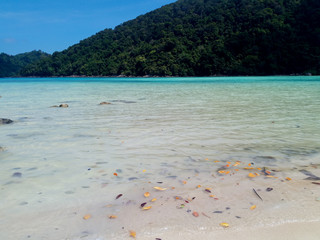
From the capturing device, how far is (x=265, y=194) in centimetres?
246

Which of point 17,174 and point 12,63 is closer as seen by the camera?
point 17,174

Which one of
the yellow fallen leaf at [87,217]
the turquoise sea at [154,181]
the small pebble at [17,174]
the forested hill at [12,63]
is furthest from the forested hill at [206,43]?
the yellow fallen leaf at [87,217]

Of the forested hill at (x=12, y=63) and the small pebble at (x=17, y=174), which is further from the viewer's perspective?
the forested hill at (x=12, y=63)

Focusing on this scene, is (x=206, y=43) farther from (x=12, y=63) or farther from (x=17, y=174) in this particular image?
(x=12, y=63)

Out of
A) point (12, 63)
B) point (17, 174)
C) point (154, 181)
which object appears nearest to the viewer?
point (154, 181)

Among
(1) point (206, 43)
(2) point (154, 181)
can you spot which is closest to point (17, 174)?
(2) point (154, 181)

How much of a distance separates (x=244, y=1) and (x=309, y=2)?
85.5 feet

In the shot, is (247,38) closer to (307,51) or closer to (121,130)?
(307,51)

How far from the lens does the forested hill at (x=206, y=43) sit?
74438 mm

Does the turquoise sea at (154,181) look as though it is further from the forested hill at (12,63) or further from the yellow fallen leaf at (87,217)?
the forested hill at (12,63)

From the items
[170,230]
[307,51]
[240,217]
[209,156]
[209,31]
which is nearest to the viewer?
[170,230]

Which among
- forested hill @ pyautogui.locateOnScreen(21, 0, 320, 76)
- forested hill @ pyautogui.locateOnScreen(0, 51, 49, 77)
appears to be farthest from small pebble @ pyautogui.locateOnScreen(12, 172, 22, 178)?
forested hill @ pyautogui.locateOnScreen(0, 51, 49, 77)

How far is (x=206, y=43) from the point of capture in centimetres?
9381

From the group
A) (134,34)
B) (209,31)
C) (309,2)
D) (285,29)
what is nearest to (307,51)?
(285,29)
